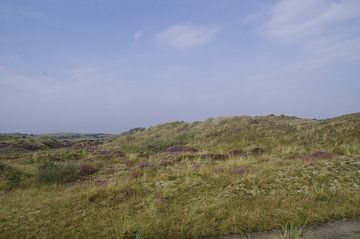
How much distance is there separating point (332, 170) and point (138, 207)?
7.98m

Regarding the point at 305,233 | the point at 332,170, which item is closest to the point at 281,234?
the point at 305,233

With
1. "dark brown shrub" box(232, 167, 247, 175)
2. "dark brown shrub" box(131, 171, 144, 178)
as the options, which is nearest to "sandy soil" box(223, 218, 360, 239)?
"dark brown shrub" box(232, 167, 247, 175)

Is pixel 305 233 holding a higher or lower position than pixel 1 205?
lower

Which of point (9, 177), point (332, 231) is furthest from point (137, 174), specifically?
point (332, 231)

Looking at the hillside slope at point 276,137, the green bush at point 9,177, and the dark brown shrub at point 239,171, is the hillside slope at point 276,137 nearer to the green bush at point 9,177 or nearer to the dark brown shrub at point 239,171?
the dark brown shrub at point 239,171

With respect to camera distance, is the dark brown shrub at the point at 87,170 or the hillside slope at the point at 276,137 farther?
the hillside slope at the point at 276,137

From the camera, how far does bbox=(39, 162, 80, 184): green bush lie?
15497mm

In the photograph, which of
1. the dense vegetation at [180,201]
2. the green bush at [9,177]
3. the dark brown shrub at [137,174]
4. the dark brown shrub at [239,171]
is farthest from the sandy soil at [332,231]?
the green bush at [9,177]

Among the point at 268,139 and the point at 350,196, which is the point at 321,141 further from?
the point at 350,196

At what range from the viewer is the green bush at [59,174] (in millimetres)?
15497

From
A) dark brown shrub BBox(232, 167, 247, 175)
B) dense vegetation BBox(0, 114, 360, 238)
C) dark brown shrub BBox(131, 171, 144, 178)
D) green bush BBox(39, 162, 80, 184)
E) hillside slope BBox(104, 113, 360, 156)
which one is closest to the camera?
dense vegetation BBox(0, 114, 360, 238)

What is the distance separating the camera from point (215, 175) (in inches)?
517

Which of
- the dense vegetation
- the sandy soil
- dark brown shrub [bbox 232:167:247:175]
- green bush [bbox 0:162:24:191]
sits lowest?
the sandy soil

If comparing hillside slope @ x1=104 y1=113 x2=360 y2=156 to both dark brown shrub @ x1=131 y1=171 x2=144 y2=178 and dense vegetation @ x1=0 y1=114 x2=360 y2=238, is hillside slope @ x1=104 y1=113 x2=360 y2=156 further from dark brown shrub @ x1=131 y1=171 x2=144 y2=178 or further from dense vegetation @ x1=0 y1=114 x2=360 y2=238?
dark brown shrub @ x1=131 y1=171 x2=144 y2=178
